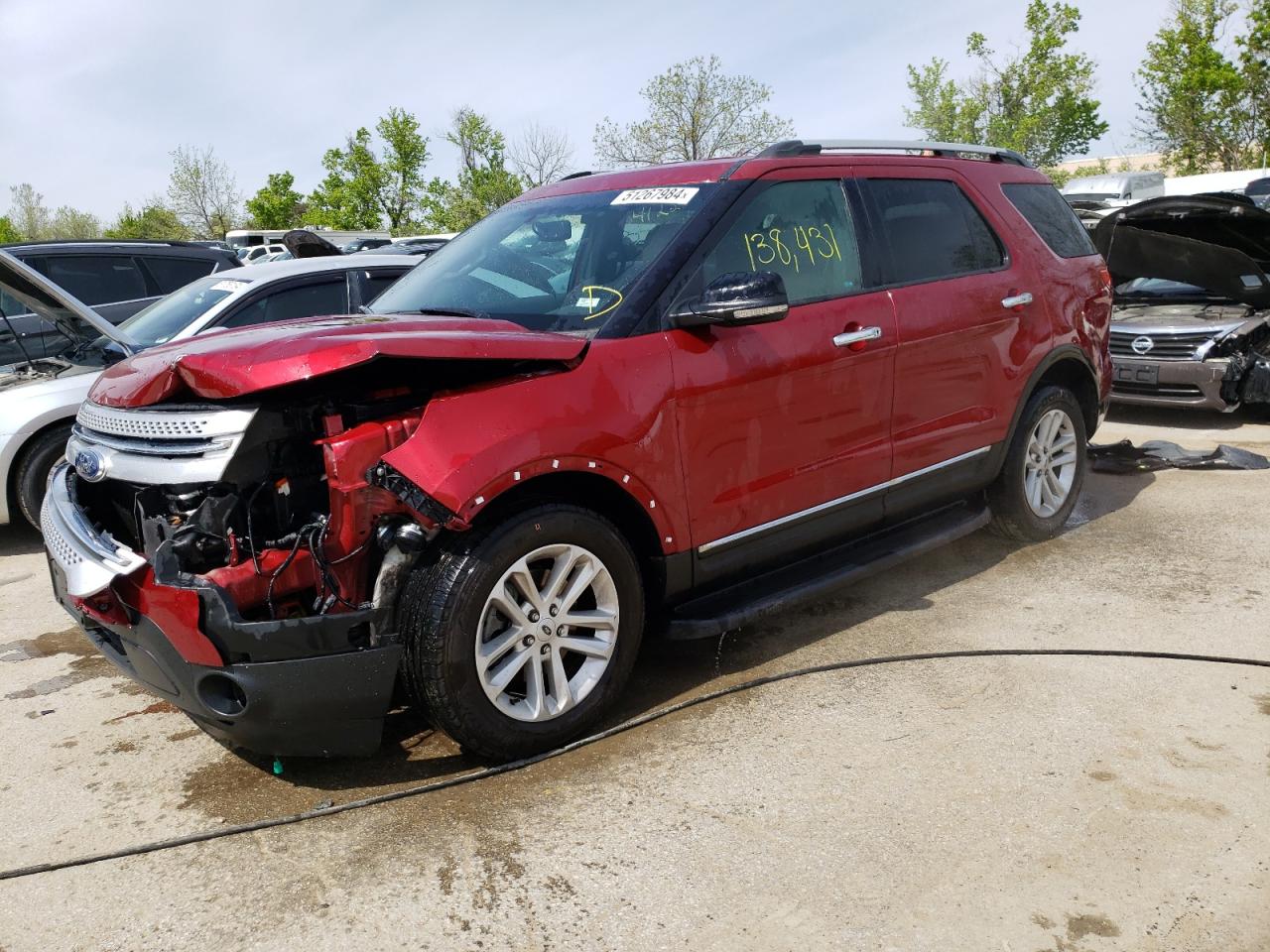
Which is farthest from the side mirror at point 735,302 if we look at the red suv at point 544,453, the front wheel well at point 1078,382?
the front wheel well at point 1078,382

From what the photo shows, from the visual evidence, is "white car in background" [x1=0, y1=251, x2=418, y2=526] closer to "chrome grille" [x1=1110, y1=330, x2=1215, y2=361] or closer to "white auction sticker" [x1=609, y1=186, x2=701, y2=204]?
"white auction sticker" [x1=609, y1=186, x2=701, y2=204]

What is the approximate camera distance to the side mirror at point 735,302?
326cm

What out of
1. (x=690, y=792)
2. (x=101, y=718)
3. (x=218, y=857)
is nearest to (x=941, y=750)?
(x=690, y=792)

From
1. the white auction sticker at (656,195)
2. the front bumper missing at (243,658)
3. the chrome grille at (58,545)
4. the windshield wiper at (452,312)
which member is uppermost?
the white auction sticker at (656,195)

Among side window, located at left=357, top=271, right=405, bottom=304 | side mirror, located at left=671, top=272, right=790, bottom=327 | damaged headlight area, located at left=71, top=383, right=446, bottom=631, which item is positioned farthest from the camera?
side window, located at left=357, top=271, right=405, bottom=304

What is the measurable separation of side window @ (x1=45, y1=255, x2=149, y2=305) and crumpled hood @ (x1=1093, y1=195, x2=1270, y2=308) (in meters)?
8.22

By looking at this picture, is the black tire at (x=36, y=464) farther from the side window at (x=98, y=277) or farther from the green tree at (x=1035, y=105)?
the green tree at (x=1035, y=105)

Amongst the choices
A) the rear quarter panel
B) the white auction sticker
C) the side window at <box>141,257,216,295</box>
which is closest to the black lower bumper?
the white auction sticker

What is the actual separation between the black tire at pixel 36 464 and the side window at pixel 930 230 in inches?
190

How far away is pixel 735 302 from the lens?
3262mm

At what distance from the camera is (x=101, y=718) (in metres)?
3.68

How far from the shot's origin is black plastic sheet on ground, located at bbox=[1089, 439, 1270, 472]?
6.74m

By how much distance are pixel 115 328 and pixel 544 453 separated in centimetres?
373

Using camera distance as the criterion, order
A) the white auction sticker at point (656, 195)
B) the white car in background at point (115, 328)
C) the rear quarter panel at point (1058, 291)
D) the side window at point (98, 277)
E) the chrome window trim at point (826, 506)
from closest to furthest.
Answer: the chrome window trim at point (826, 506) < the white auction sticker at point (656, 195) < the rear quarter panel at point (1058, 291) < the white car in background at point (115, 328) < the side window at point (98, 277)
